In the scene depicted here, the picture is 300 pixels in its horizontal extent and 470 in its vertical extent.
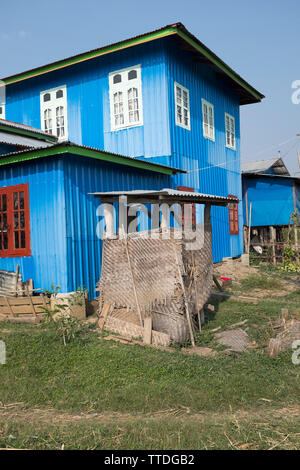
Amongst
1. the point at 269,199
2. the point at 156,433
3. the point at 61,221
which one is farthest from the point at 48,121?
the point at 156,433

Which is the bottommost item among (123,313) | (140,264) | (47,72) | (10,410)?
(10,410)

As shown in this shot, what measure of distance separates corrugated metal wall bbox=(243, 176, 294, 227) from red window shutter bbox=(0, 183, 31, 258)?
13.8 m

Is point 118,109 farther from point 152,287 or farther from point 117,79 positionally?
point 152,287

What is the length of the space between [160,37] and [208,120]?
4.51 metres

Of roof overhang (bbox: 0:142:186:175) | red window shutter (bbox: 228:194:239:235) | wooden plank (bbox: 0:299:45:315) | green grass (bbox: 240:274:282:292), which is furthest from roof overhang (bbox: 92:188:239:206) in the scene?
red window shutter (bbox: 228:194:239:235)

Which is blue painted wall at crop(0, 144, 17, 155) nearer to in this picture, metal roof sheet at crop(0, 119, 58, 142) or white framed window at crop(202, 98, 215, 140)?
metal roof sheet at crop(0, 119, 58, 142)

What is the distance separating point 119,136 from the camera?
47.7 ft

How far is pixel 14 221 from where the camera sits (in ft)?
34.4

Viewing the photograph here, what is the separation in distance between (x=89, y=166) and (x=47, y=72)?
297 inches

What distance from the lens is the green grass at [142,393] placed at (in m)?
4.45

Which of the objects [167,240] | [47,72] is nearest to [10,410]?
[167,240]
